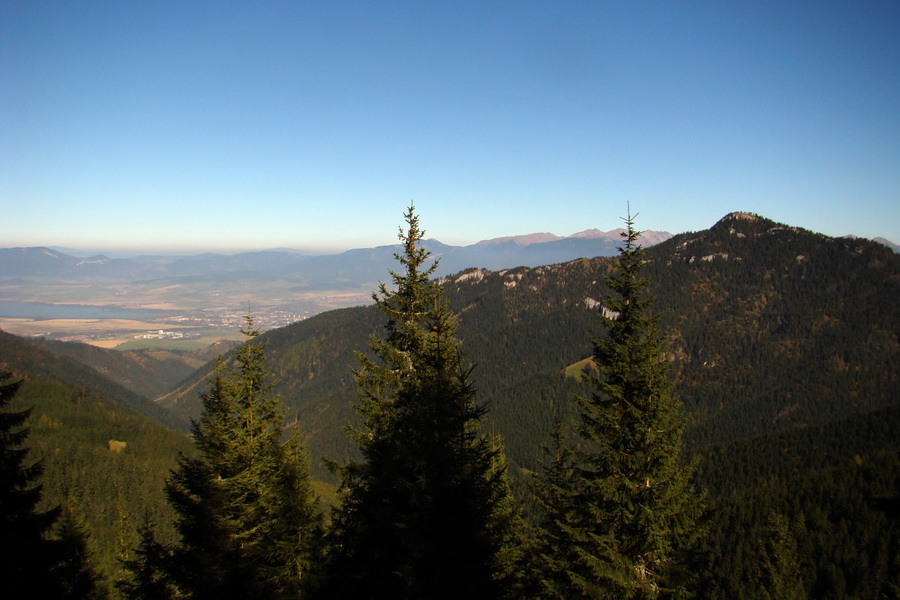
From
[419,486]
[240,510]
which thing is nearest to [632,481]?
[419,486]

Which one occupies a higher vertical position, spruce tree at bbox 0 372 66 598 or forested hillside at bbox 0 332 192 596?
spruce tree at bbox 0 372 66 598

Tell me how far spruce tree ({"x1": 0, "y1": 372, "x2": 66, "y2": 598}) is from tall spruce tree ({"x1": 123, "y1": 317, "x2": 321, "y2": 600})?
2527 mm

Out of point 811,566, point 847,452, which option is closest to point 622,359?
point 811,566

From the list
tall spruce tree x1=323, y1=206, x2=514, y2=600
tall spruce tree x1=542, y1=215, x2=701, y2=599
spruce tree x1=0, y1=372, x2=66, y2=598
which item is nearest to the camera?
tall spruce tree x1=323, y1=206, x2=514, y2=600

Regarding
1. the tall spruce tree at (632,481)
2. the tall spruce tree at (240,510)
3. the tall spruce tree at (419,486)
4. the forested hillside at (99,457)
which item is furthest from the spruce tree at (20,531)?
the forested hillside at (99,457)

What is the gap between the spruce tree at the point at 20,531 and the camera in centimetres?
1283

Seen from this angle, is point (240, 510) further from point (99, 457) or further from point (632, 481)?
point (99, 457)

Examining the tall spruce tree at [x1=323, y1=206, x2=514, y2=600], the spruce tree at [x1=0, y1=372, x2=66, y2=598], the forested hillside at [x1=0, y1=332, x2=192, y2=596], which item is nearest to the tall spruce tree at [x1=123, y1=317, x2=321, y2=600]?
the spruce tree at [x1=0, y1=372, x2=66, y2=598]

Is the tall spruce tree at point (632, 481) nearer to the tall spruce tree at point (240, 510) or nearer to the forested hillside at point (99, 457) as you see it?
the tall spruce tree at point (240, 510)

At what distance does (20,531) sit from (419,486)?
11.5 metres

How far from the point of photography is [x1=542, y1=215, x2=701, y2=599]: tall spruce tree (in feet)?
46.2

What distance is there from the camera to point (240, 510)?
17156 mm

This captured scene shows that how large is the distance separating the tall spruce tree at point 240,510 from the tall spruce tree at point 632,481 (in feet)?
31.1

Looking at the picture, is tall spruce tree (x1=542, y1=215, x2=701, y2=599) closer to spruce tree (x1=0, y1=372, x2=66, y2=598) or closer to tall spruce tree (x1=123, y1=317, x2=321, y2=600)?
tall spruce tree (x1=123, y1=317, x2=321, y2=600)
